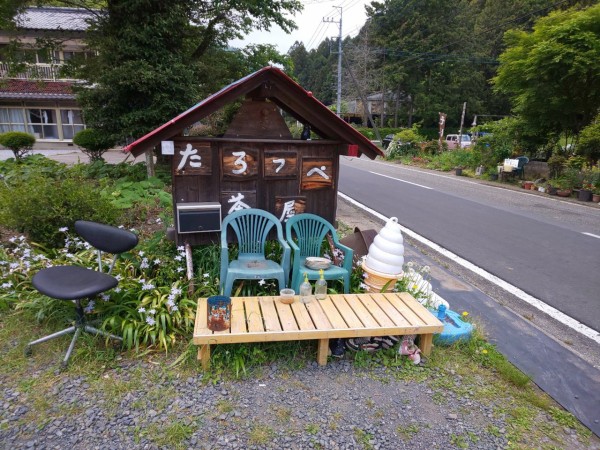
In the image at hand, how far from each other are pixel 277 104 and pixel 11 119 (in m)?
24.3

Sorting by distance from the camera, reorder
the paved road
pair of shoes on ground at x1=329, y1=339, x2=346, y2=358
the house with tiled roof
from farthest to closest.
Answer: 1. the house with tiled roof
2. the paved road
3. pair of shoes on ground at x1=329, y1=339, x2=346, y2=358

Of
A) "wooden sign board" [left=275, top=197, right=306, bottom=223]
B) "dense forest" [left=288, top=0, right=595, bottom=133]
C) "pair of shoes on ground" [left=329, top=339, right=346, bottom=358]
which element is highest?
"dense forest" [left=288, top=0, right=595, bottom=133]

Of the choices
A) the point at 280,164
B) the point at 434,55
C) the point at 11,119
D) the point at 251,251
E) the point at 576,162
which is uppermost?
the point at 434,55

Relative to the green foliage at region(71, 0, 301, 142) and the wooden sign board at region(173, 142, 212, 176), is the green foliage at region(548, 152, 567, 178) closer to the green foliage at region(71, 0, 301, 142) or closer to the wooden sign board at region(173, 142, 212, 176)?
the green foliage at region(71, 0, 301, 142)

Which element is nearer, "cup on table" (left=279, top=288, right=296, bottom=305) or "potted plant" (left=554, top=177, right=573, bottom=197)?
"cup on table" (left=279, top=288, right=296, bottom=305)

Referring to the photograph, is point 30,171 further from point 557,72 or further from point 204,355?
point 557,72

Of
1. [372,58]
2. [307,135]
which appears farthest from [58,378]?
[372,58]

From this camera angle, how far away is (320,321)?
3.19 meters

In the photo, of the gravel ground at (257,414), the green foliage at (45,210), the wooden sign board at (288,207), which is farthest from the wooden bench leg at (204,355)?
the green foliage at (45,210)

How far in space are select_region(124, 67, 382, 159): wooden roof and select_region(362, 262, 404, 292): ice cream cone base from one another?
5.26 ft

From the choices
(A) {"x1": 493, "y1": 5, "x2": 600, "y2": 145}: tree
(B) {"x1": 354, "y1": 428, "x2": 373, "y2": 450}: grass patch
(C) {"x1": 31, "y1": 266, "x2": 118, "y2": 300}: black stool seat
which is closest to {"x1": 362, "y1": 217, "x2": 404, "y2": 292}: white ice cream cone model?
(B) {"x1": 354, "y1": 428, "x2": 373, "y2": 450}: grass patch

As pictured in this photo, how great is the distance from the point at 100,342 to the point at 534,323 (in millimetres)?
4366

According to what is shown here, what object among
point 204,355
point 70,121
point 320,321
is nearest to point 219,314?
point 204,355

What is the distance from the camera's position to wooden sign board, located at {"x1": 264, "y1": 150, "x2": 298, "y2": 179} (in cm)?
443
